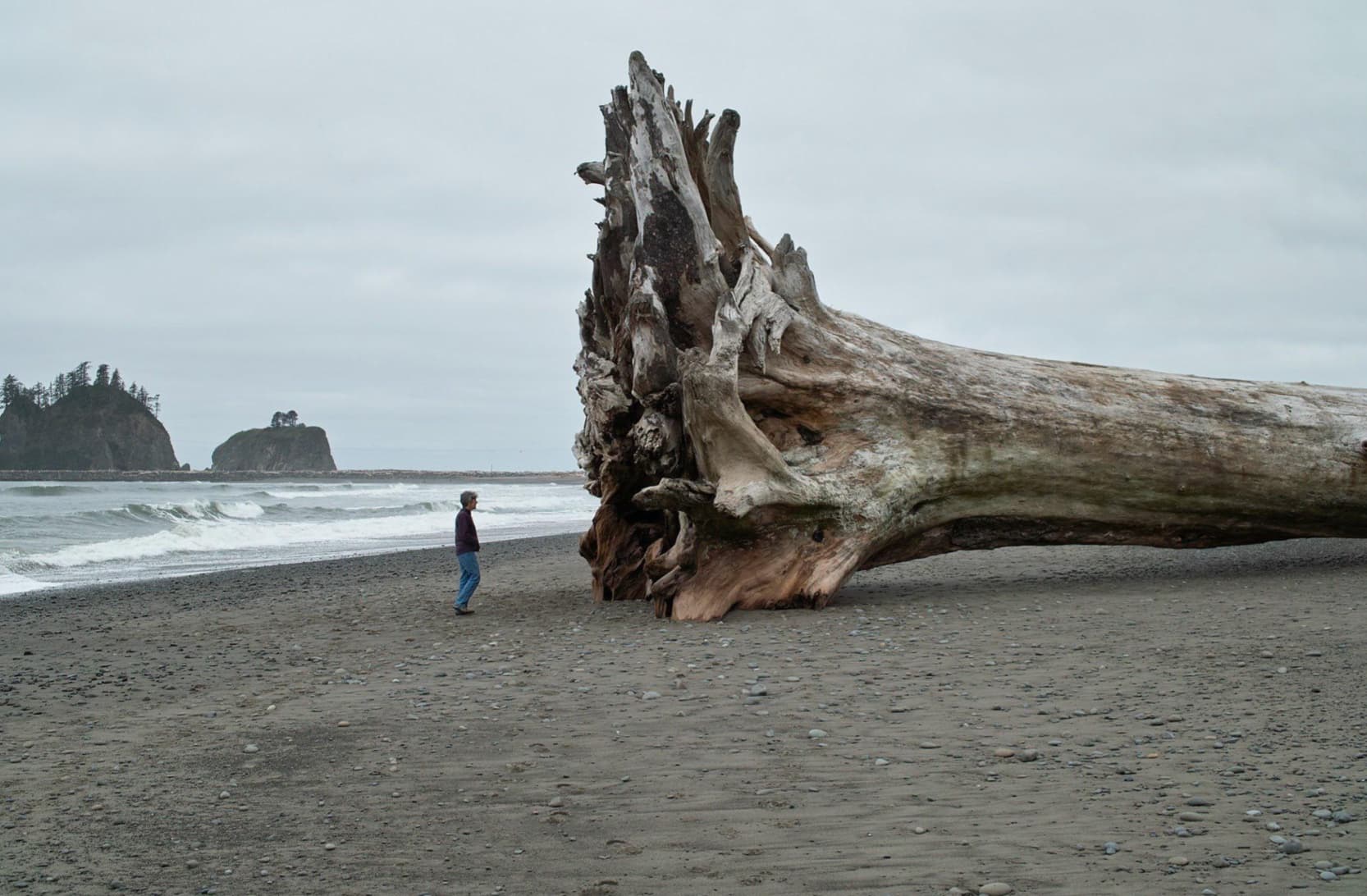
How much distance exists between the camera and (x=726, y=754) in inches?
201

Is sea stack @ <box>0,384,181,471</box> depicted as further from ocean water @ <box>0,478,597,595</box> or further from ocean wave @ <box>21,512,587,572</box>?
ocean wave @ <box>21,512,587,572</box>

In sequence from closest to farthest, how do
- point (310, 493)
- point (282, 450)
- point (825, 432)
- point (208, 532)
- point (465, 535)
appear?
1. point (825, 432)
2. point (465, 535)
3. point (208, 532)
4. point (310, 493)
5. point (282, 450)

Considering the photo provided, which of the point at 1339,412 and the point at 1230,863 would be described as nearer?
the point at 1230,863

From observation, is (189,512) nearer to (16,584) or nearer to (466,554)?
(16,584)

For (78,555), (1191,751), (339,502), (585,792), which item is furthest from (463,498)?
(339,502)

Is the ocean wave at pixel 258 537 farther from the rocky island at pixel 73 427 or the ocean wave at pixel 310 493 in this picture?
the rocky island at pixel 73 427

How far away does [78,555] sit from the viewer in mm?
21453

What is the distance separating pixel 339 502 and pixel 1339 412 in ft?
153

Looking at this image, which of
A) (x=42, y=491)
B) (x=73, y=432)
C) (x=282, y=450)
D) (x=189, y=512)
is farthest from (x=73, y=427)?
(x=189, y=512)

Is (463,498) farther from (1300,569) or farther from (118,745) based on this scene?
(1300,569)

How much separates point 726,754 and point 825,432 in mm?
5215

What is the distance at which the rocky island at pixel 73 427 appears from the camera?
352 ft

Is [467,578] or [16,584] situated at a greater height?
[467,578]

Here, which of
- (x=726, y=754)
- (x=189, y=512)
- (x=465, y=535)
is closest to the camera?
(x=726, y=754)
